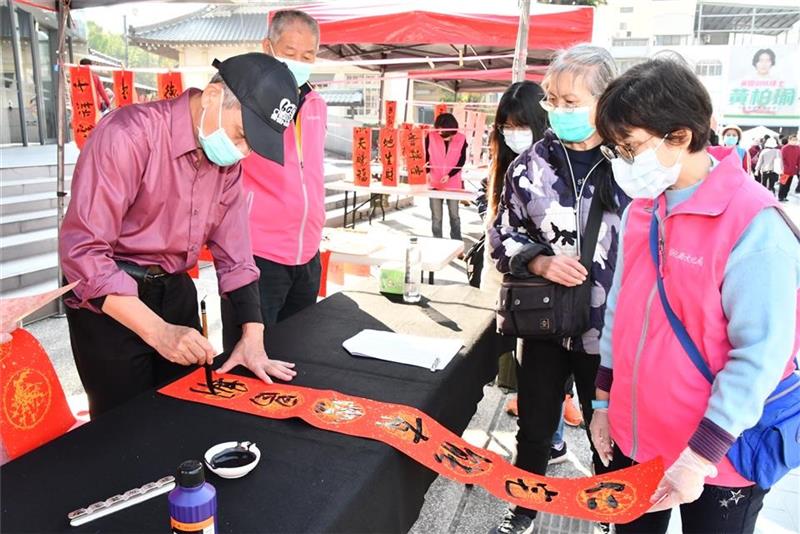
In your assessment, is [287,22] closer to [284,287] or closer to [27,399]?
[284,287]

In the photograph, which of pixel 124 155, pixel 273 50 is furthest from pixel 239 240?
pixel 273 50

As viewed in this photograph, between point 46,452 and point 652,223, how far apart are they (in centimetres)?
125

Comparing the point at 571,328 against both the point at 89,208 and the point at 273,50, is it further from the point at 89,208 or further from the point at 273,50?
the point at 273,50

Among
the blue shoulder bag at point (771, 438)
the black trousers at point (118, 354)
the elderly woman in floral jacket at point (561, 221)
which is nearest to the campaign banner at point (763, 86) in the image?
the elderly woman in floral jacket at point (561, 221)

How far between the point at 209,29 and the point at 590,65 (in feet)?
55.4

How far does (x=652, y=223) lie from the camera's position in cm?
117

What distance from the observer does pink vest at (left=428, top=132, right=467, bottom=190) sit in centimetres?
621

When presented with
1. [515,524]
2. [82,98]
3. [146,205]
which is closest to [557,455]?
[515,524]

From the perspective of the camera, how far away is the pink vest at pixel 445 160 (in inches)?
244

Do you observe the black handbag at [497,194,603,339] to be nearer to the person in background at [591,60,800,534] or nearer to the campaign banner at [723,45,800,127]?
the person in background at [591,60,800,534]

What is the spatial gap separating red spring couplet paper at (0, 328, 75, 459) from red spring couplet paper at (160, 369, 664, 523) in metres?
0.22

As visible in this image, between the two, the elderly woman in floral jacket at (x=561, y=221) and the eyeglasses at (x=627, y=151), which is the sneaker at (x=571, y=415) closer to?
the elderly woman in floral jacket at (x=561, y=221)

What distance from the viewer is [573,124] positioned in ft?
5.30

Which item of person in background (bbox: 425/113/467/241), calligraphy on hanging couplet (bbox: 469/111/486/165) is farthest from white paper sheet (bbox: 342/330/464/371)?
calligraphy on hanging couplet (bbox: 469/111/486/165)
